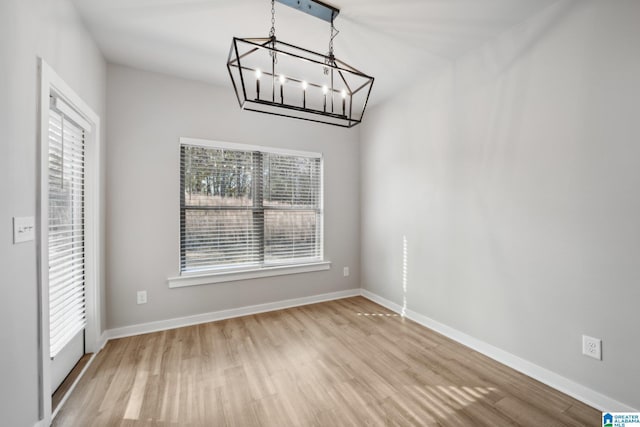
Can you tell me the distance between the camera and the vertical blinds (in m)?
1.87

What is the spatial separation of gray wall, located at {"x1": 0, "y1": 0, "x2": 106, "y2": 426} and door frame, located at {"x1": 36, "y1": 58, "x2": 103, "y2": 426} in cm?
3

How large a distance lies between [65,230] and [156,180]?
3.40 feet

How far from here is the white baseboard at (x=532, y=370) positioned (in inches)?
70.4

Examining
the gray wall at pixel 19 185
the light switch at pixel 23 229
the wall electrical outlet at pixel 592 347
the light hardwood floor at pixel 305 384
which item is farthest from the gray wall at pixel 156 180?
the wall electrical outlet at pixel 592 347

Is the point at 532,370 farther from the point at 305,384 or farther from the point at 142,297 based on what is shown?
the point at 142,297

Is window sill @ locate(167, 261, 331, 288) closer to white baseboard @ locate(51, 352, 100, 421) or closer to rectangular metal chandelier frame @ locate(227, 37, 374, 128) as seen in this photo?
white baseboard @ locate(51, 352, 100, 421)

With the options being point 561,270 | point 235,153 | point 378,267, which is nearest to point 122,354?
point 235,153

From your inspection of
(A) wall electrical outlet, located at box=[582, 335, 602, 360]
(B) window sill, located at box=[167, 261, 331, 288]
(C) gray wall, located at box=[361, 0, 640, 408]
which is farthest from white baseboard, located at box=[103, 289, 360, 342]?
(A) wall electrical outlet, located at box=[582, 335, 602, 360]

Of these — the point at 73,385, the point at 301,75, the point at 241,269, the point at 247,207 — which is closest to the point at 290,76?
the point at 301,75

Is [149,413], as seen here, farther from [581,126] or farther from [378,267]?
[581,126]

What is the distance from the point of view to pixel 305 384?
2.07m

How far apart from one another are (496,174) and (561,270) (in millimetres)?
893

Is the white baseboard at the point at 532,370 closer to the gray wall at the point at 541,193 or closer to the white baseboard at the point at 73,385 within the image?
the gray wall at the point at 541,193

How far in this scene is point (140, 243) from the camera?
2908 mm
